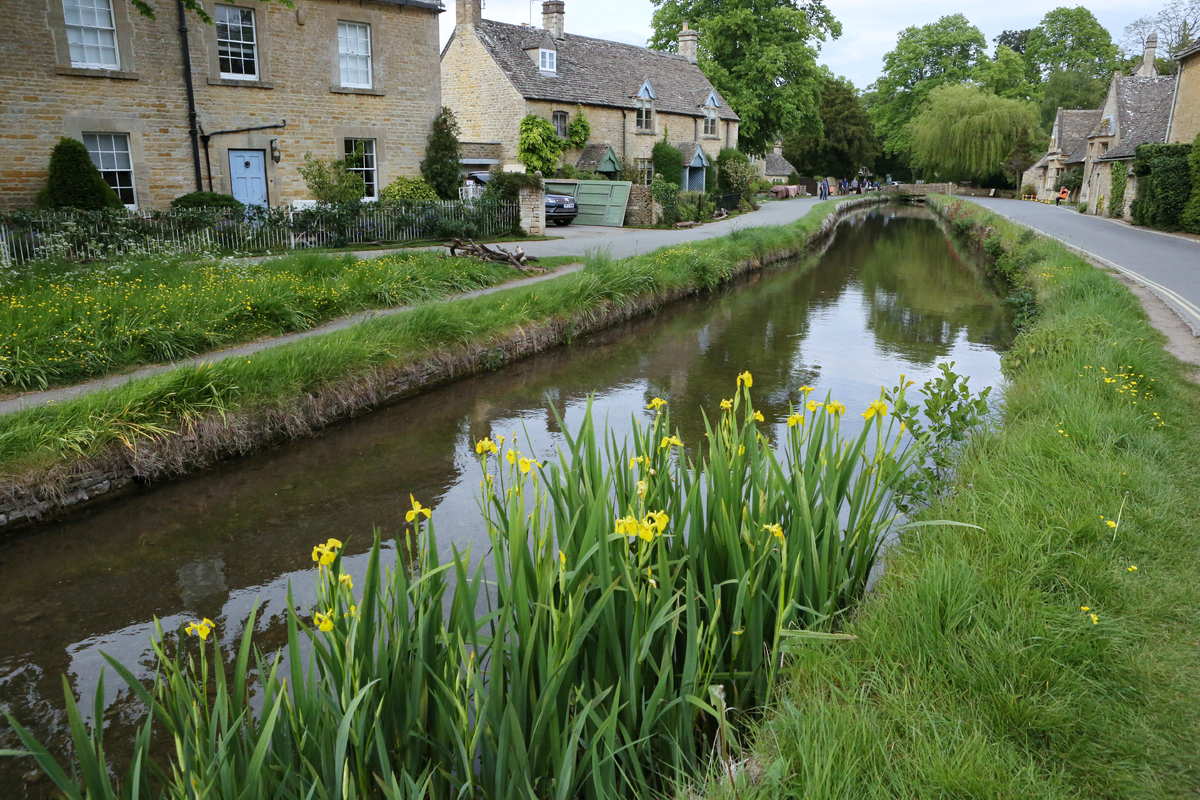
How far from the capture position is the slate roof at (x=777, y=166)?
7044 cm

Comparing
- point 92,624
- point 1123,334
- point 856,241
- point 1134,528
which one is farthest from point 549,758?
point 856,241

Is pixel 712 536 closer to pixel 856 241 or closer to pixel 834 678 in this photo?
pixel 834 678

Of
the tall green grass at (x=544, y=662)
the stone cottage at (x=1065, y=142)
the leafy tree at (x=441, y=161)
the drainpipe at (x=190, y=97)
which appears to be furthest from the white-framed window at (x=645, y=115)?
the tall green grass at (x=544, y=662)

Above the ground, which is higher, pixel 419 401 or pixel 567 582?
pixel 567 582

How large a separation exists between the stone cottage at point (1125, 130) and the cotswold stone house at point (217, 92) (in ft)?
99.0

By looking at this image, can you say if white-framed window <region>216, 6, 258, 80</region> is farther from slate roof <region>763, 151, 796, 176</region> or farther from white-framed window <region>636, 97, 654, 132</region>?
slate roof <region>763, 151, 796, 176</region>

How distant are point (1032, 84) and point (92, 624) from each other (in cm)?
9726

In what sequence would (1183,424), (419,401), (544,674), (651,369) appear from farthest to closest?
(651,369), (419,401), (1183,424), (544,674)

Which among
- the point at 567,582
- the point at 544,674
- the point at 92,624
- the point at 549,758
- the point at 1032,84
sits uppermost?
the point at 1032,84

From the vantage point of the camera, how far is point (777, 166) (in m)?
70.9

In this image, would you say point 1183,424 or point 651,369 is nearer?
point 1183,424

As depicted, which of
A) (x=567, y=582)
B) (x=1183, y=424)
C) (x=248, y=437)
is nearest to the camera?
(x=567, y=582)

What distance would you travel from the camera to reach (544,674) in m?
3.12

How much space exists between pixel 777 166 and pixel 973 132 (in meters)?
14.8
